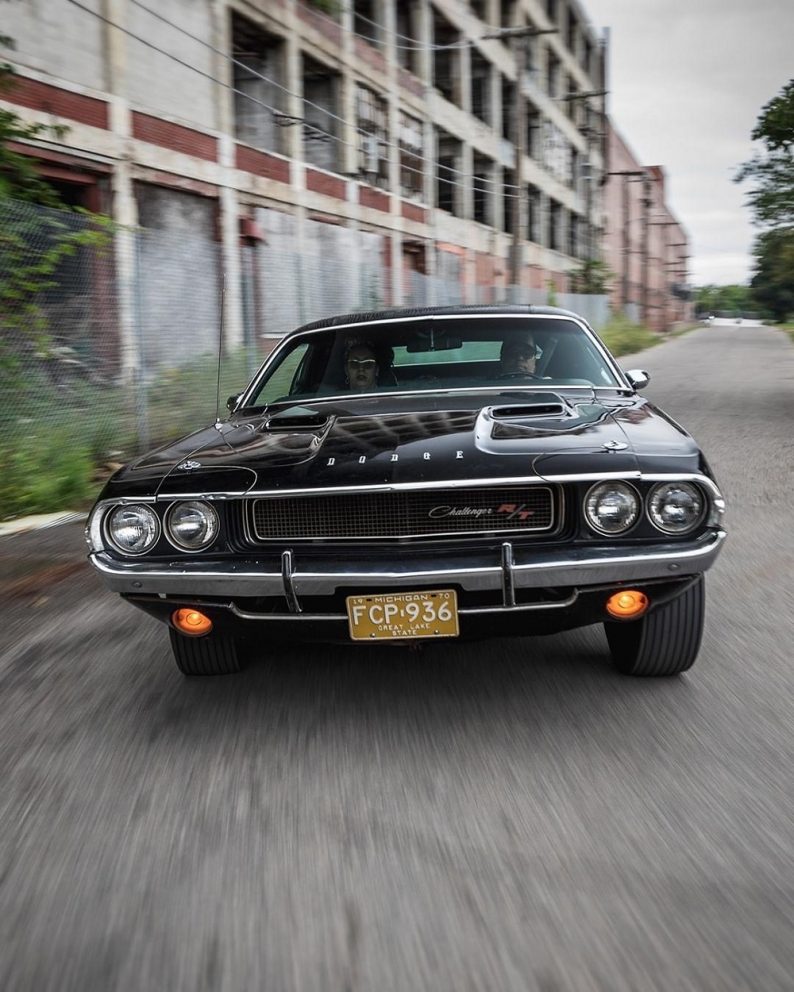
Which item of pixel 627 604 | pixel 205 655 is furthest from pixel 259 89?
pixel 627 604

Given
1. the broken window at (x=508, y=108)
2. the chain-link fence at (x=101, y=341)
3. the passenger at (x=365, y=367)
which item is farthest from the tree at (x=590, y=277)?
the passenger at (x=365, y=367)

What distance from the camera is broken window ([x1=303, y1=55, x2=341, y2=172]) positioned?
70.7 ft

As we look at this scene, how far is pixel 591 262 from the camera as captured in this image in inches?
1745

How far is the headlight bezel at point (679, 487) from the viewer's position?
122 inches

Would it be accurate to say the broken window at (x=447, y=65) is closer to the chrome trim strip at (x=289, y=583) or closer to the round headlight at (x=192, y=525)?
the round headlight at (x=192, y=525)

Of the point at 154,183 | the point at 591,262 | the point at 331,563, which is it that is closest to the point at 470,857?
the point at 331,563

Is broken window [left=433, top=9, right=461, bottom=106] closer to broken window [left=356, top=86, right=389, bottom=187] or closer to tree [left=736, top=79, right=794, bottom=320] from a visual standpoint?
broken window [left=356, top=86, right=389, bottom=187]

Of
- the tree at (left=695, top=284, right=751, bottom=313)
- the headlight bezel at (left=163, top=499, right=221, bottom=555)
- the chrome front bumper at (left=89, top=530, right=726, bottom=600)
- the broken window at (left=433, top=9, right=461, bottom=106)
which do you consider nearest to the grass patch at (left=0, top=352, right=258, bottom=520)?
the headlight bezel at (left=163, top=499, right=221, bottom=555)

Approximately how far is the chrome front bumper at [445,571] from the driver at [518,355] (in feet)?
5.19

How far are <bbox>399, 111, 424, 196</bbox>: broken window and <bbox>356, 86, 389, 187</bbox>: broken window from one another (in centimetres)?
134

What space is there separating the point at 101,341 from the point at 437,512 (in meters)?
6.49

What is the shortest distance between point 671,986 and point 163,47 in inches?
644

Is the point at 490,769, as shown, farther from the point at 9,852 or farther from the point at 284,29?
the point at 284,29

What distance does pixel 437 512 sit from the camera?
10.1 feet
